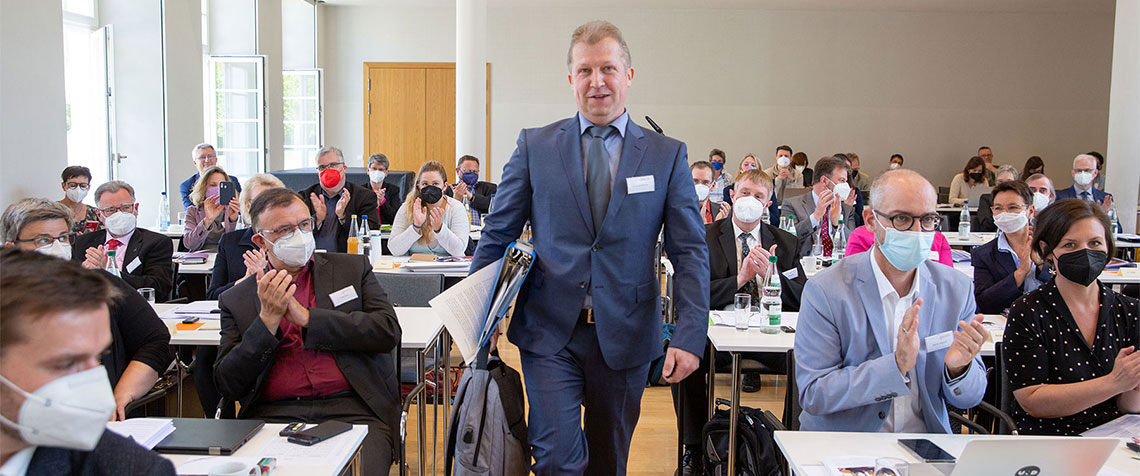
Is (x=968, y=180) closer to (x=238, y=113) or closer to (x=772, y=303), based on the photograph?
(x=772, y=303)

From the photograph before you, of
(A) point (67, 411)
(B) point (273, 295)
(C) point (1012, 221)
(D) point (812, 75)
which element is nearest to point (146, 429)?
(B) point (273, 295)

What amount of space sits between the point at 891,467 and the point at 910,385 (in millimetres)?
571

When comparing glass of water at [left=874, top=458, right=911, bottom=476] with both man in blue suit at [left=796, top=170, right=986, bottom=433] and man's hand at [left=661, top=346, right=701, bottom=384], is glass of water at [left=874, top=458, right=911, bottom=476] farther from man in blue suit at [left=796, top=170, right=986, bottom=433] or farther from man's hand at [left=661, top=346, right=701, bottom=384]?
man's hand at [left=661, top=346, right=701, bottom=384]

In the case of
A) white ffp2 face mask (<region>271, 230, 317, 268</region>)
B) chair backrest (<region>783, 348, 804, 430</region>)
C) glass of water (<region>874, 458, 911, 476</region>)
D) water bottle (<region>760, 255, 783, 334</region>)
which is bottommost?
chair backrest (<region>783, 348, 804, 430</region>)

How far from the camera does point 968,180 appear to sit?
41.3 ft

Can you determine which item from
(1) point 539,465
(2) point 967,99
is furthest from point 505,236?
(2) point 967,99

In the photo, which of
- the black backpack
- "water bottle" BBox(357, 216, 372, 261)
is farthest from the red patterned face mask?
the black backpack

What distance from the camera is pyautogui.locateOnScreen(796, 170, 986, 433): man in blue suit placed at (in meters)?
2.33

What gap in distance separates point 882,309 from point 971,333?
279 mm

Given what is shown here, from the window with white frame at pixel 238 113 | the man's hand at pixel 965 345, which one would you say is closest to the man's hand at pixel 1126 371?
the man's hand at pixel 965 345

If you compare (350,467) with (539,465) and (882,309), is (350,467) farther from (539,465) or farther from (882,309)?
(882,309)

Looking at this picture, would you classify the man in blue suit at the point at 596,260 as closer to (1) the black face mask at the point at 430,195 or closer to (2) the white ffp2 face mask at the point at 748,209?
(2) the white ffp2 face mask at the point at 748,209

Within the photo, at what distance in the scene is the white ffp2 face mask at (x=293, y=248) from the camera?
9.34 feet

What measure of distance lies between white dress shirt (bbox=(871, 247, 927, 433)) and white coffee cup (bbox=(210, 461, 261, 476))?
1.71m
